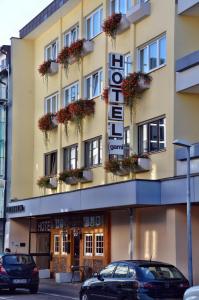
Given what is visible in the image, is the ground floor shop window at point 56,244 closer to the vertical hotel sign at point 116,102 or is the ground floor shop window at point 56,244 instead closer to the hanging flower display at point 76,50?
the hanging flower display at point 76,50

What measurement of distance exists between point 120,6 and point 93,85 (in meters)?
3.79

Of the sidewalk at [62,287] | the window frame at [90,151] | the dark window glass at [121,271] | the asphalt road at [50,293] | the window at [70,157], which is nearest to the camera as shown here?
the dark window glass at [121,271]

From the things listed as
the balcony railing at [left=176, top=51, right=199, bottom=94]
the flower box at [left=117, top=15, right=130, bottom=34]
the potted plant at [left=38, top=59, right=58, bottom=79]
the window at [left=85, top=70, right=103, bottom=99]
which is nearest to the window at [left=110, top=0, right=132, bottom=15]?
the flower box at [left=117, top=15, right=130, bottom=34]

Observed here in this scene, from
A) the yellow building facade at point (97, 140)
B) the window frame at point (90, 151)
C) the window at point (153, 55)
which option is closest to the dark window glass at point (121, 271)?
the yellow building facade at point (97, 140)

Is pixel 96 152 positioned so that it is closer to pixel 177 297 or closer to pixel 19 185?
pixel 19 185

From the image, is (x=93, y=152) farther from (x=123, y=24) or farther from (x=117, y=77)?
(x=123, y=24)

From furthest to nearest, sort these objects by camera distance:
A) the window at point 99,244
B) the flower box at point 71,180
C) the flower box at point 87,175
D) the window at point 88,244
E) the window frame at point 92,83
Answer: the flower box at point 71,180 → the window at point 88,244 → the window frame at point 92,83 → the flower box at point 87,175 → the window at point 99,244

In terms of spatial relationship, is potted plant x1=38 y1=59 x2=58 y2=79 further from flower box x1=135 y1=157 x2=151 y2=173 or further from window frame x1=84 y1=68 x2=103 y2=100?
flower box x1=135 y1=157 x2=151 y2=173

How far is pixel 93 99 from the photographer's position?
1125 inches

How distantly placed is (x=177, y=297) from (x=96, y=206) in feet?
30.4

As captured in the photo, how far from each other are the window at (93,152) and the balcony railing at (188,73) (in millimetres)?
6343

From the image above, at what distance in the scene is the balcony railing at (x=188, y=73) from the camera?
2161 centimetres

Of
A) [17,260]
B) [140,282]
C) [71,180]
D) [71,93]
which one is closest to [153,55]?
[71,93]

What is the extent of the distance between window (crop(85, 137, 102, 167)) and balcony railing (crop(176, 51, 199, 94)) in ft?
20.8
